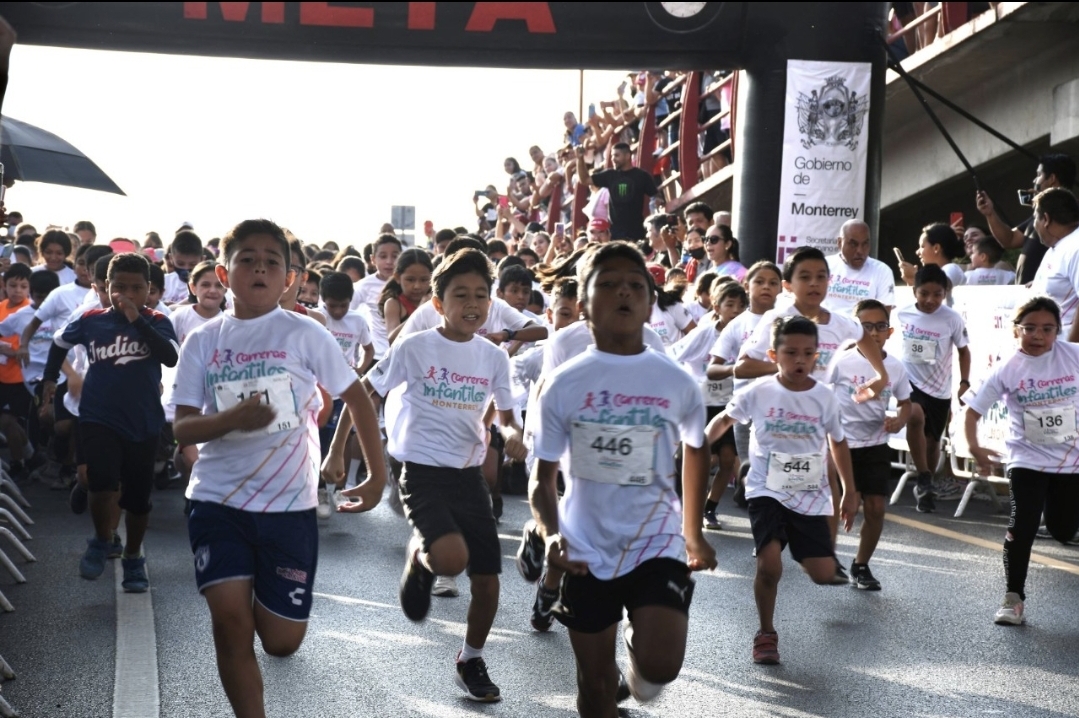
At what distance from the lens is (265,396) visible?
5066 mm

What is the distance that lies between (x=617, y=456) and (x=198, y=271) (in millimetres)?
6880

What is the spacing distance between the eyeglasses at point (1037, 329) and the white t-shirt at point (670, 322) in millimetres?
4597

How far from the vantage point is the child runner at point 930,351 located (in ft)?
38.1

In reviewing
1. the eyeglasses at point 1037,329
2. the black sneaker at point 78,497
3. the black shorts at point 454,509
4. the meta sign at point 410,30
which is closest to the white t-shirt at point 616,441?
the black shorts at point 454,509

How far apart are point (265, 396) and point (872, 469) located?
15.5ft

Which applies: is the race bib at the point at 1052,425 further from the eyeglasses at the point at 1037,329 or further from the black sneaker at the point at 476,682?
the black sneaker at the point at 476,682

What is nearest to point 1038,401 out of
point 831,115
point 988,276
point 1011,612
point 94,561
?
point 1011,612

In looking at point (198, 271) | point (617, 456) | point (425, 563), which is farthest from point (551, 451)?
point (198, 271)

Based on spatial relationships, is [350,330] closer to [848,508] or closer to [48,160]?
[48,160]

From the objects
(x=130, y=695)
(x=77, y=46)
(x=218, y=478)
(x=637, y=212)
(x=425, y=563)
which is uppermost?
(x=77, y=46)

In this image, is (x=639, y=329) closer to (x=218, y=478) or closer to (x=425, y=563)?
(x=218, y=478)

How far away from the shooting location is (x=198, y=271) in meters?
11.1

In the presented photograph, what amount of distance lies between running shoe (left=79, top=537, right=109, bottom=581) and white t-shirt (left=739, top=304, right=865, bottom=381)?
152 inches

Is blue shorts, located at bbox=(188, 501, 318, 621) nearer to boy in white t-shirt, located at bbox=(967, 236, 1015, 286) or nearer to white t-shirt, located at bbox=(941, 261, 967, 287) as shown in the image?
boy in white t-shirt, located at bbox=(967, 236, 1015, 286)
